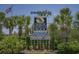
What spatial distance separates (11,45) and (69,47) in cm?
78

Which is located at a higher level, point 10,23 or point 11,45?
point 10,23

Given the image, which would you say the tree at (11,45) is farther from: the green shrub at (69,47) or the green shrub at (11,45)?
the green shrub at (69,47)

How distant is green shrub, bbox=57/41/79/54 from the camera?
3.17 metres

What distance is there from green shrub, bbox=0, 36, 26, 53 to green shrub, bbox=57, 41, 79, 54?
50cm

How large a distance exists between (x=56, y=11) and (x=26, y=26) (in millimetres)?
453

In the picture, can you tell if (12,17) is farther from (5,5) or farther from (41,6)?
(41,6)

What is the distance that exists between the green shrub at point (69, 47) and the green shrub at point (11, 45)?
500 mm

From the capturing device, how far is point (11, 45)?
3.21 metres

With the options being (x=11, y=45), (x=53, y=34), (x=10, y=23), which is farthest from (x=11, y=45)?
(x=53, y=34)

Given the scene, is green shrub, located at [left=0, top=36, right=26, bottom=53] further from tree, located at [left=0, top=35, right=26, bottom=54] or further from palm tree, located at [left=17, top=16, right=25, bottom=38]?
palm tree, located at [left=17, top=16, right=25, bottom=38]

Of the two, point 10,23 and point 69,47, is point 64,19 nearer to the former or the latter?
point 69,47
